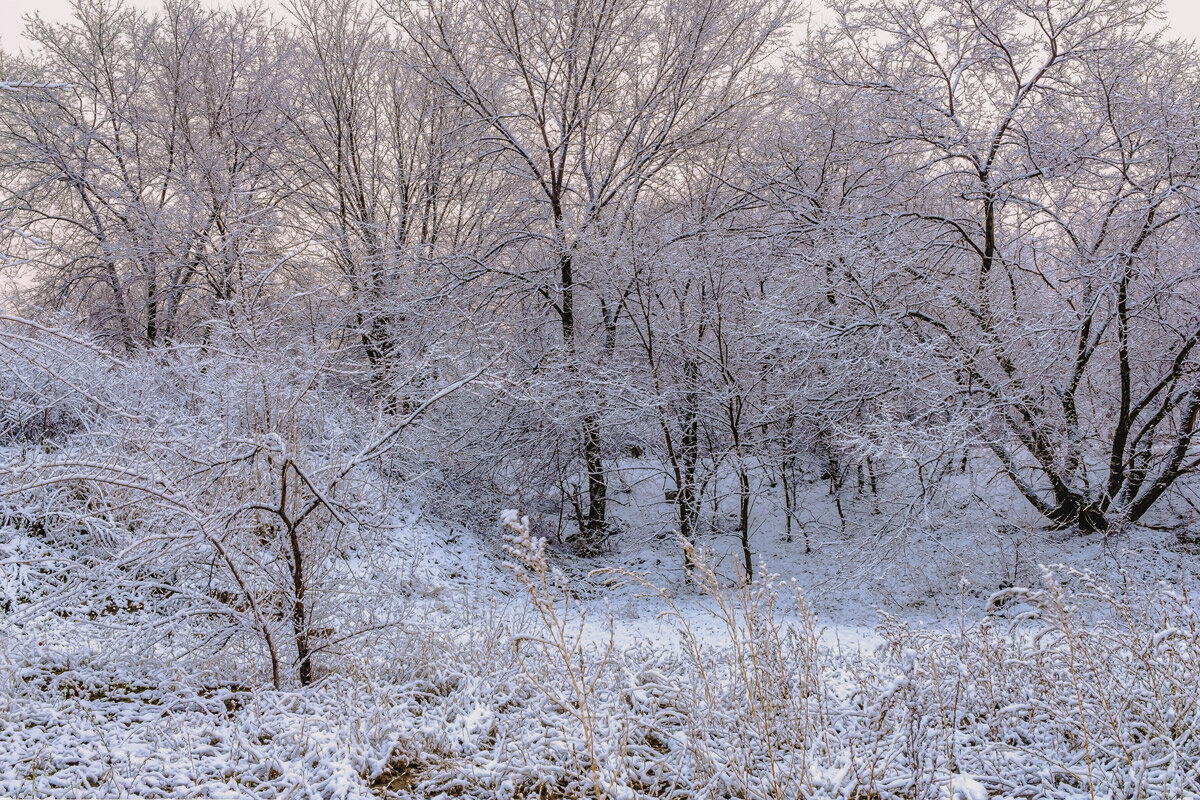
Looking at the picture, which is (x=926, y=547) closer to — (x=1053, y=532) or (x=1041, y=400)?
(x=1053, y=532)

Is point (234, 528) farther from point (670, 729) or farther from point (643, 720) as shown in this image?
point (670, 729)

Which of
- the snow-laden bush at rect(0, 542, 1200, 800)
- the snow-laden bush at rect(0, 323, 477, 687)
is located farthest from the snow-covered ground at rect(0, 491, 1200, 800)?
the snow-laden bush at rect(0, 323, 477, 687)

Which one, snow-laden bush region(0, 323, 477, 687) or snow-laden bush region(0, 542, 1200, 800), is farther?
snow-laden bush region(0, 323, 477, 687)

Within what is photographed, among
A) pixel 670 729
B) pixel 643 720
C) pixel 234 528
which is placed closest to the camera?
pixel 643 720

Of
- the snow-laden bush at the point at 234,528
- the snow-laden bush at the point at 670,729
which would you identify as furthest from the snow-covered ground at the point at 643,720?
the snow-laden bush at the point at 234,528

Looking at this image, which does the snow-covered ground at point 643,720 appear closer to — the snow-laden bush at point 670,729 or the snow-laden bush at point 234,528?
the snow-laden bush at point 670,729

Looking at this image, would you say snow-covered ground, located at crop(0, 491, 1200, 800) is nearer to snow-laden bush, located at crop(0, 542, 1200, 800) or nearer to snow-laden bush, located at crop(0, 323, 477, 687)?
snow-laden bush, located at crop(0, 542, 1200, 800)

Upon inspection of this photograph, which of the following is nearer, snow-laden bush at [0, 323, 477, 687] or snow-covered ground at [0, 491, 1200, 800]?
snow-covered ground at [0, 491, 1200, 800]

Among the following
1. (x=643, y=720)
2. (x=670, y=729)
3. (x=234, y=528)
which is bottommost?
(x=670, y=729)

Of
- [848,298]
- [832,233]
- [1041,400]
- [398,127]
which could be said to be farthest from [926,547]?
[398,127]

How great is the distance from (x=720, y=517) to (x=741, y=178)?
21.3 ft

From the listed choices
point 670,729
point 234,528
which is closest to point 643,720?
point 670,729

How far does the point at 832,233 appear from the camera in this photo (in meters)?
10.1

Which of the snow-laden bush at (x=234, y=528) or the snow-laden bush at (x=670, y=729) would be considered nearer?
the snow-laden bush at (x=670, y=729)
